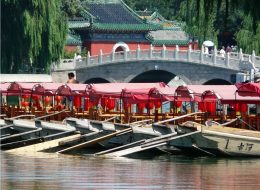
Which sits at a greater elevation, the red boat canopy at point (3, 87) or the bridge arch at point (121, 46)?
the bridge arch at point (121, 46)

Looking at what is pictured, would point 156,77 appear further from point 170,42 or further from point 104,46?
point 170,42

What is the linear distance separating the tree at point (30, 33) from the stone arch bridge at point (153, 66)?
9115 millimetres

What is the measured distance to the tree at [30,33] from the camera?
53.0 metres

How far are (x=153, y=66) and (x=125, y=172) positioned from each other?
41.3 m

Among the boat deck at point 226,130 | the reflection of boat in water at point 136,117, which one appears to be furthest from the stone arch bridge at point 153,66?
the boat deck at point 226,130

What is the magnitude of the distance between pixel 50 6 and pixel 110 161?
24838mm

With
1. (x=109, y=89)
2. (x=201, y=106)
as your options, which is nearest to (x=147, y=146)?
(x=201, y=106)

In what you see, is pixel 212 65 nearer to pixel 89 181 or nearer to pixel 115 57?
pixel 115 57

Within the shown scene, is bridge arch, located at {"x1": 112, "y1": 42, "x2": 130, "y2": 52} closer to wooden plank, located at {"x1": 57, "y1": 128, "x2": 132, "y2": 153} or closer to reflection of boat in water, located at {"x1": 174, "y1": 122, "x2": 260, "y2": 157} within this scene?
wooden plank, located at {"x1": 57, "y1": 128, "x2": 132, "y2": 153}

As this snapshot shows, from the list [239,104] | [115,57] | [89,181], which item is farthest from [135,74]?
[89,181]

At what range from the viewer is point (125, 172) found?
2819 centimetres

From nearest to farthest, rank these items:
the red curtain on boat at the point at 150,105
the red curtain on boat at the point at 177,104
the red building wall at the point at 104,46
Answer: the red curtain on boat at the point at 177,104 → the red curtain on boat at the point at 150,105 → the red building wall at the point at 104,46

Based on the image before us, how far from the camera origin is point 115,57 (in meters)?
68.8

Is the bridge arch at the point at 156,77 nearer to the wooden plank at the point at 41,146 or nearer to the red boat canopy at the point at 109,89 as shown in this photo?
the red boat canopy at the point at 109,89
